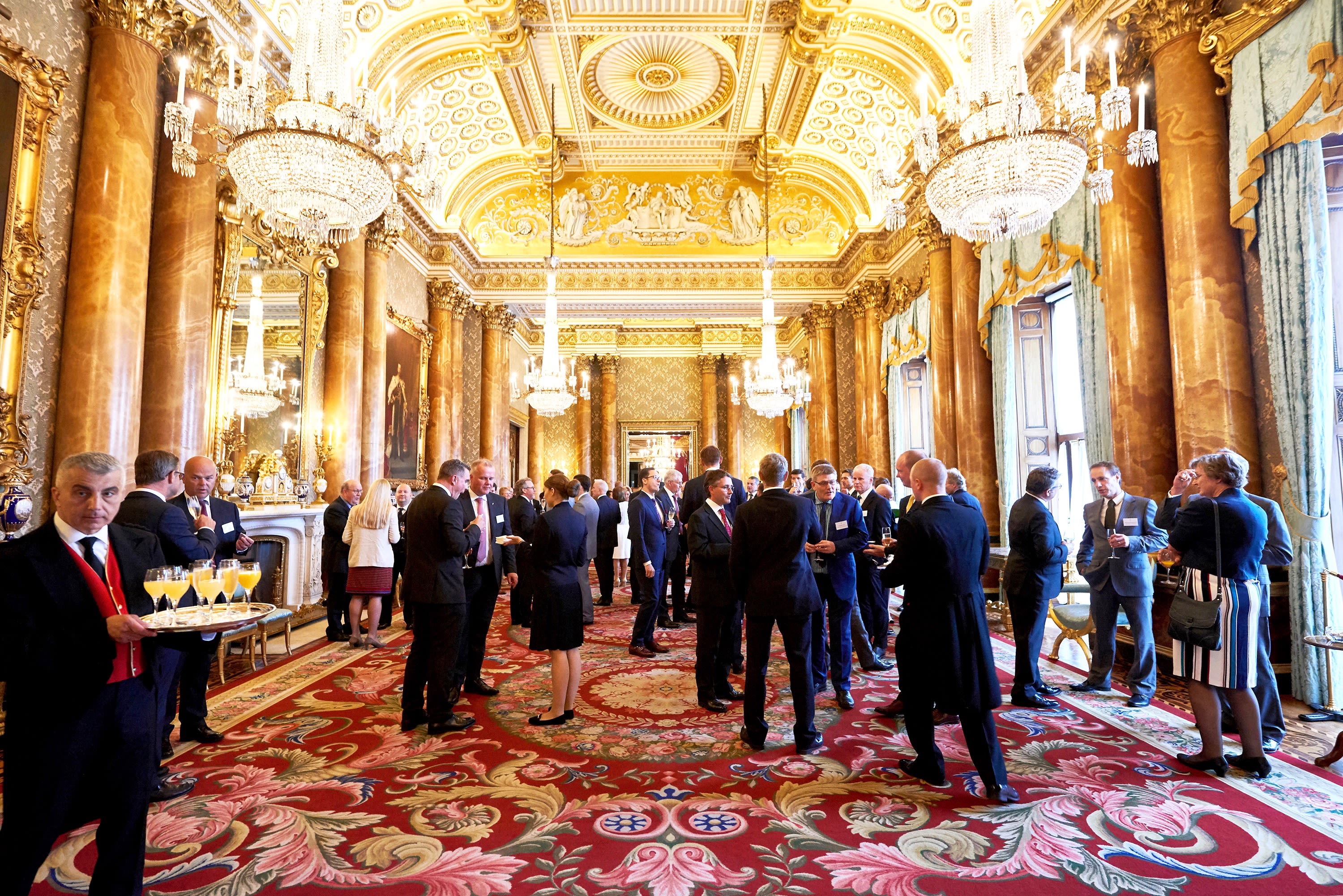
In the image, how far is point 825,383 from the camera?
13711mm

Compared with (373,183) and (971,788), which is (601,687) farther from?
(373,183)

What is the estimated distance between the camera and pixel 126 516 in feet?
10.4

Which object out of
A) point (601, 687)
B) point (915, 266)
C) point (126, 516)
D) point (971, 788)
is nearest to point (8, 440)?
point (126, 516)

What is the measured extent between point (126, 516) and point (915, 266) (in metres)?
10.1

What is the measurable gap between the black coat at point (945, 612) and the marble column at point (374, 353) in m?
7.72

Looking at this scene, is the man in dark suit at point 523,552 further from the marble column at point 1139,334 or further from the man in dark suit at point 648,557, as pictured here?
the marble column at point 1139,334

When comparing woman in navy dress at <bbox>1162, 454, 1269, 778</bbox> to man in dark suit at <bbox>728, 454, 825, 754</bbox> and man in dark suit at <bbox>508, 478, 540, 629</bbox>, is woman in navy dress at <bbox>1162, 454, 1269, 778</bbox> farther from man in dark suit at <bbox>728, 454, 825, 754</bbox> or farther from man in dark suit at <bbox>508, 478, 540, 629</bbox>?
man in dark suit at <bbox>508, 478, 540, 629</bbox>

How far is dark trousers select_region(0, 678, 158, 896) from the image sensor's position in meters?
1.74

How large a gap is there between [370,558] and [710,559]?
3292mm

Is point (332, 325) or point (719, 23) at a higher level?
point (719, 23)

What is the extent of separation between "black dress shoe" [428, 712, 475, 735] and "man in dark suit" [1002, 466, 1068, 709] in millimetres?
3427

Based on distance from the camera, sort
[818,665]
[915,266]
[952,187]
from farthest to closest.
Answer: [915,266] → [818,665] → [952,187]

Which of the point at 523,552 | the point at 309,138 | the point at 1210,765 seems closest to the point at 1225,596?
the point at 1210,765

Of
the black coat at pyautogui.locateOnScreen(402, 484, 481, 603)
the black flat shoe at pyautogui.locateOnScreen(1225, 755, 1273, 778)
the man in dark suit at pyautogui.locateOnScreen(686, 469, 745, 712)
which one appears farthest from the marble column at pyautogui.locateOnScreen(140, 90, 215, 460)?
the black flat shoe at pyautogui.locateOnScreen(1225, 755, 1273, 778)
